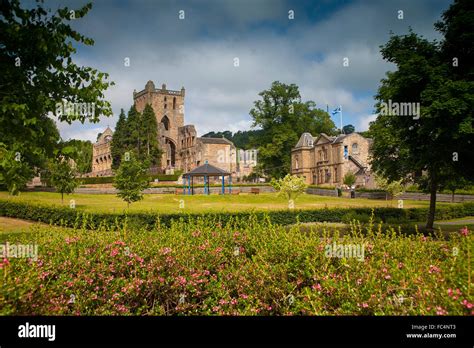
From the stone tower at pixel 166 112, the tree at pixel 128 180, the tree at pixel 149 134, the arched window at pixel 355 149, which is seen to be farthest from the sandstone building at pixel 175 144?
the tree at pixel 128 180

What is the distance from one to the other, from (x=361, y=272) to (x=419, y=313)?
43.2 inches

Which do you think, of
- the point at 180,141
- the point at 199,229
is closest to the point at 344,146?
the point at 180,141

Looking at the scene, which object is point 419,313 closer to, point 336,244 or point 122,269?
point 336,244

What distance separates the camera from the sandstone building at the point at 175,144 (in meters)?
82.8

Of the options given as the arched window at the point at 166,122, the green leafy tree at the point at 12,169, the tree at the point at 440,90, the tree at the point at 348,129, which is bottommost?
the green leafy tree at the point at 12,169

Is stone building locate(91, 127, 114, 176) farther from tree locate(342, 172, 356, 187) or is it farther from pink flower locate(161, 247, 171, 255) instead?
pink flower locate(161, 247, 171, 255)

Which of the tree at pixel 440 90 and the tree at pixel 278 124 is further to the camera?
the tree at pixel 278 124

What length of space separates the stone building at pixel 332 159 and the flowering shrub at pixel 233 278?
5548cm

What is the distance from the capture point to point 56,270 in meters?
5.59

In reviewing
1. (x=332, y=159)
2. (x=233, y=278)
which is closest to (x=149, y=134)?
(x=332, y=159)

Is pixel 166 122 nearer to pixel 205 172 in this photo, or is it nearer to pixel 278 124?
pixel 278 124

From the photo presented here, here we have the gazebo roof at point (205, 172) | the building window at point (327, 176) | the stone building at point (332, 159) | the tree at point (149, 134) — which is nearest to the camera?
the gazebo roof at point (205, 172)

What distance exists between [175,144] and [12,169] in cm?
8631

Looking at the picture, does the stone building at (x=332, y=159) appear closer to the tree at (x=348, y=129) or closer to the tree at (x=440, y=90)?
the tree at (x=348, y=129)
